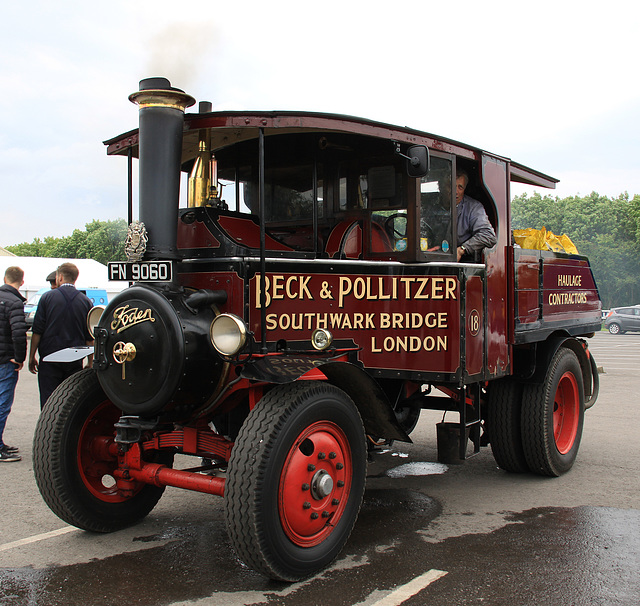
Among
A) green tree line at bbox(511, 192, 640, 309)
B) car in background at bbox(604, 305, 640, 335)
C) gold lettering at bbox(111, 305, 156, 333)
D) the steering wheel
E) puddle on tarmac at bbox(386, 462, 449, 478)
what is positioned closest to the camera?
gold lettering at bbox(111, 305, 156, 333)

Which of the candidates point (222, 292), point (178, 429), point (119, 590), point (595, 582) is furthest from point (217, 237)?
point (595, 582)

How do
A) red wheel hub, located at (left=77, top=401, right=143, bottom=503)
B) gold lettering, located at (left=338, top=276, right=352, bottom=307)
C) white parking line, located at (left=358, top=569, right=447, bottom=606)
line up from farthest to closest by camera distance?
gold lettering, located at (left=338, top=276, right=352, bottom=307), red wheel hub, located at (left=77, top=401, right=143, bottom=503), white parking line, located at (left=358, top=569, right=447, bottom=606)

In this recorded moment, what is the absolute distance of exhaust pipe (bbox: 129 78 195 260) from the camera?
3.84 m

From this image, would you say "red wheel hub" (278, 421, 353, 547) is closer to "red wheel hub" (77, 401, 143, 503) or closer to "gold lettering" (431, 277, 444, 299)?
"gold lettering" (431, 277, 444, 299)

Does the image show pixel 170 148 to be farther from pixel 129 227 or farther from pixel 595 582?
pixel 595 582

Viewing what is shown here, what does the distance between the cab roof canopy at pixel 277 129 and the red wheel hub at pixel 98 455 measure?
1747 millimetres

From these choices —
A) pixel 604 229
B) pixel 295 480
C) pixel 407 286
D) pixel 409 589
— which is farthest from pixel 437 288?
pixel 604 229

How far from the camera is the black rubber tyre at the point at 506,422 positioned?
5590 mm

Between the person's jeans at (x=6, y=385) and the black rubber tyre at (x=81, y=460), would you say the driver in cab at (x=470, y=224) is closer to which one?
the black rubber tyre at (x=81, y=460)

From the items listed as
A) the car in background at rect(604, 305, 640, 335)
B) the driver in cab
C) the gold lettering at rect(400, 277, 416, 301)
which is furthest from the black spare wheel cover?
the car in background at rect(604, 305, 640, 335)

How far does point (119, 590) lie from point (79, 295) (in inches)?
147

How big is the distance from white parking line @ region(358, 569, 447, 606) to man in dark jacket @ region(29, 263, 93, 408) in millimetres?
3994

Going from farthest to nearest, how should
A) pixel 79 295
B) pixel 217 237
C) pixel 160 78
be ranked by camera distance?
pixel 79 295, pixel 217 237, pixel 160 78

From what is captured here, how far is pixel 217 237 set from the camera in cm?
411
